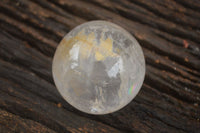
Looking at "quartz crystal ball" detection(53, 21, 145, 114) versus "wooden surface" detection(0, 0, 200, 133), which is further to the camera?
"wooden surface" detection(0, 0, 200, 133)

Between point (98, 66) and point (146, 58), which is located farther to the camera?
point (146, 58)

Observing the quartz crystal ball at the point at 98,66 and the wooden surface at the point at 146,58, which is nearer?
the quartz crystal ball at the point at 98,66

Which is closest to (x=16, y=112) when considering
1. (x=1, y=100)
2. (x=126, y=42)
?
(x=1, y=100)
